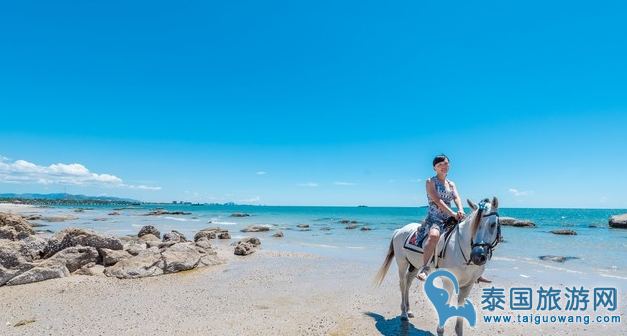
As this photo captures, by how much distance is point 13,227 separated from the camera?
17.4m

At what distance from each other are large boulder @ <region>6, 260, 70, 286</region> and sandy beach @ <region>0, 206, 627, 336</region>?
28 cm

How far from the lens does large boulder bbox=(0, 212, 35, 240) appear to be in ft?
52.9

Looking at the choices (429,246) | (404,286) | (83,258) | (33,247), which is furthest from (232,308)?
(33,247)

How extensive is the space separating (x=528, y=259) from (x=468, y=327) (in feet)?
43.6

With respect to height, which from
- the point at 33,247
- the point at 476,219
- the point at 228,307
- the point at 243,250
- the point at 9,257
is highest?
the point at 476,219

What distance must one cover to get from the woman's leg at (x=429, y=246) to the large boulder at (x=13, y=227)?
1900 centimetres

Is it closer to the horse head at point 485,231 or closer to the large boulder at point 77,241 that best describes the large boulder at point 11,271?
the large boulder at point 77,241

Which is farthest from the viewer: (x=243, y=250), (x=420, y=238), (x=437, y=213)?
(x=243, y=250)

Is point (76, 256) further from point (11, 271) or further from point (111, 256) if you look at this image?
point (11, 271)

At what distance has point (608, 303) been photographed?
356 inches

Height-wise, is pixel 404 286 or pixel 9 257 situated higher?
pixel 404 286

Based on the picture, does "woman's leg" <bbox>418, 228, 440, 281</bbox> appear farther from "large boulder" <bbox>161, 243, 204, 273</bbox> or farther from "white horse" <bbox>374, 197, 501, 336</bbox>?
"large boulder" <bbox>161, 243, 204, 273</bbox>

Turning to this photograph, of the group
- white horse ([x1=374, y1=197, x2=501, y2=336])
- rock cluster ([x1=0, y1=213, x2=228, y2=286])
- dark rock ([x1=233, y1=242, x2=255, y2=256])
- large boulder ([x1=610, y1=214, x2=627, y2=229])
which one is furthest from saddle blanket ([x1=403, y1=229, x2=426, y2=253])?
large boulder ([x1=610, y1=214, x2=627, y2=229])

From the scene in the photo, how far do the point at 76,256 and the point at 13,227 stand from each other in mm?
8483
